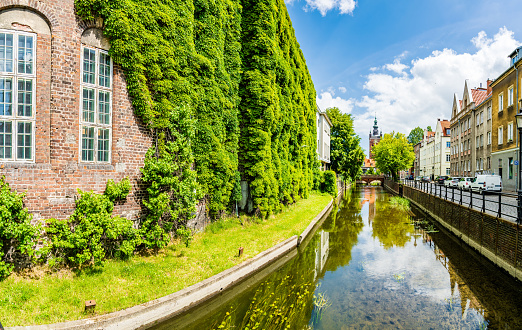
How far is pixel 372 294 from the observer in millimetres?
8477

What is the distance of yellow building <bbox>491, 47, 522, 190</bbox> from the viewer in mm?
26328

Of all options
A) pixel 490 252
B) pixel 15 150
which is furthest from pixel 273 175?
pixel 15 150

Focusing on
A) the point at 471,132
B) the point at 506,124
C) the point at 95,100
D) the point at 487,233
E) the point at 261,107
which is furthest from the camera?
the point at 471,132

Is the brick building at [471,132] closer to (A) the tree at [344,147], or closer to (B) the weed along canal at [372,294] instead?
(A) the tree at [344,147]

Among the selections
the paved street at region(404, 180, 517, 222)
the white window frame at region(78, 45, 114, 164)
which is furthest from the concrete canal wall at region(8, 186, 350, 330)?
the paved street at region(404, 180, 517, 222)

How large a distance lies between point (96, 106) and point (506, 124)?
1442 inches

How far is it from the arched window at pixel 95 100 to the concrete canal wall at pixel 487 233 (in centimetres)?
1288

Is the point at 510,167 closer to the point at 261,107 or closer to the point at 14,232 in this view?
the point at 261,107

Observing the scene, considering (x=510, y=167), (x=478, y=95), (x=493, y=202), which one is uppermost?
(x=478, y=95)

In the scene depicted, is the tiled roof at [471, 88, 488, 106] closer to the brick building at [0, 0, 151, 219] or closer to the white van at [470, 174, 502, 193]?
the white van at [470, 174, 502, 193]

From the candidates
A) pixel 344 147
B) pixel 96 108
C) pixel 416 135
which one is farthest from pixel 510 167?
pixel 416 135

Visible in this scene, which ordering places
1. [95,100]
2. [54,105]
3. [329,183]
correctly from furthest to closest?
1. [329,183]
2. [95,100]
3. [54,105]

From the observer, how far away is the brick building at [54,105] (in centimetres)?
663

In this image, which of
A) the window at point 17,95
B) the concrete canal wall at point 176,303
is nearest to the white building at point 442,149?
the concrete canal wall at point 176,303
